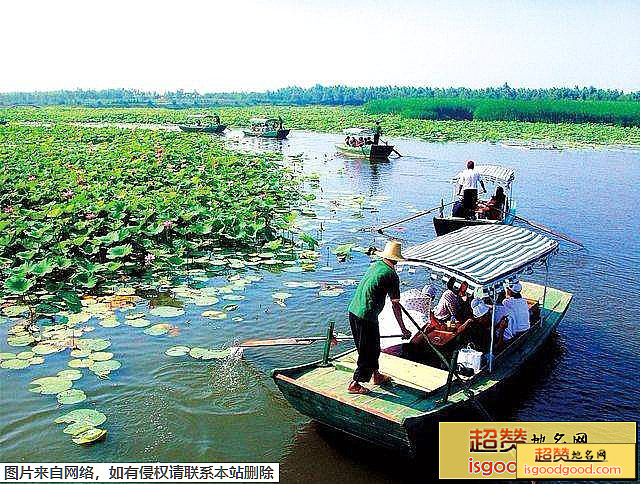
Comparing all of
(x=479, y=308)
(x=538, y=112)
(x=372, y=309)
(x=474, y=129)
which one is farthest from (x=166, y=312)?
(x=538, y=112)

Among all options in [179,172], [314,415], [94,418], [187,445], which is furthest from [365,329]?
[179,172]

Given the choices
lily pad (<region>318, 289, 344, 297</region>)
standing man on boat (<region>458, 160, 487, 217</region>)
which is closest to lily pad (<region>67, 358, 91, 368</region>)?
lily pad (<region>318, 289, 344, 297</region>)

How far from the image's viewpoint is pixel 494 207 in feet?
45.5

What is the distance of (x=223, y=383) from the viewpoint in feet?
22.7

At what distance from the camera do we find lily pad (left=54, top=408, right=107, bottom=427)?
5859mm

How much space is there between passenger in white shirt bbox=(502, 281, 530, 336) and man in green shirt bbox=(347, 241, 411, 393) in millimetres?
2125

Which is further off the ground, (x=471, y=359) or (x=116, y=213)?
(x=116, y=213)

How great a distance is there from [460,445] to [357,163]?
22.9 metres

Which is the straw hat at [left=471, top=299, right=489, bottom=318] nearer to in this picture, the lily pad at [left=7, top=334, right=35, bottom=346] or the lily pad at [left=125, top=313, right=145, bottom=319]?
the lily pad at [left=125, top=313, right=145, bottom=319]

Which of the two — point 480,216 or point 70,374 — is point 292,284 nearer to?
point 70,374

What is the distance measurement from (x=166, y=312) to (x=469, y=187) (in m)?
7.30

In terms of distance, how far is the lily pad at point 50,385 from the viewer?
Answer: 636 centimetres

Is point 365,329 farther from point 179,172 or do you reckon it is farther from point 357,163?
point 357,163

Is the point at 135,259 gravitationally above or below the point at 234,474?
above
